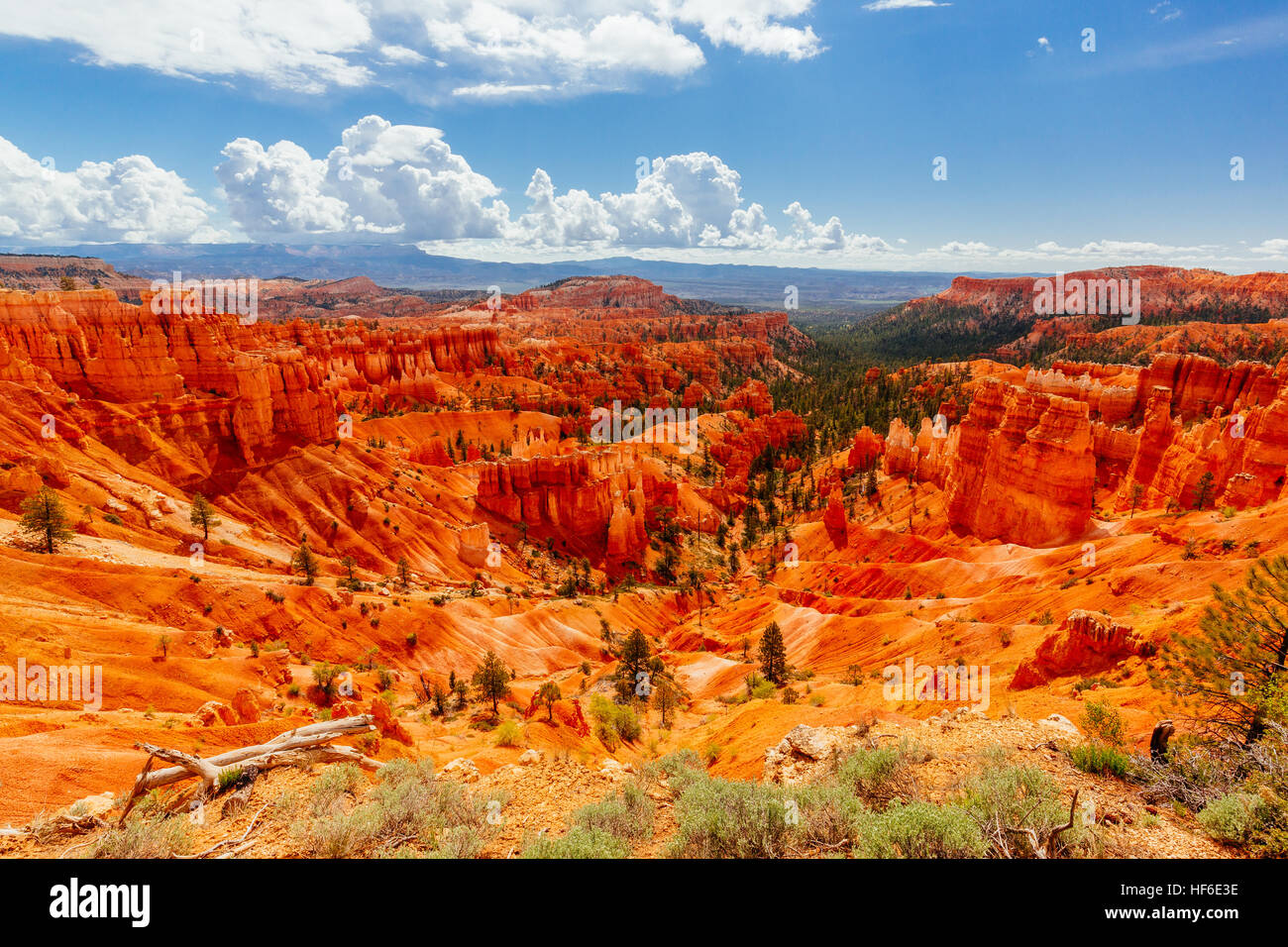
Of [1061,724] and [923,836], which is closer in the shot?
[923,836]

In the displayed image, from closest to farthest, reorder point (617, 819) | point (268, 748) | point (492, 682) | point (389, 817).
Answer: point (389, 817) → point (617, 819) → point (268, 748) → point (492, 682)

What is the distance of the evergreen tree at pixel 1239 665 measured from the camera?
877 centimetres

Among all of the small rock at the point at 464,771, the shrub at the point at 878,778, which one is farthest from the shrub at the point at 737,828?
the small rock at the point at 464,771

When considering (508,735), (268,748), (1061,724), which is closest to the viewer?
(268,748)

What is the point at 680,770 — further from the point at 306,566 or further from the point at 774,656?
the point at 306,566

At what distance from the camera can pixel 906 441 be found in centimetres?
5897

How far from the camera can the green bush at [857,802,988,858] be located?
5.79m

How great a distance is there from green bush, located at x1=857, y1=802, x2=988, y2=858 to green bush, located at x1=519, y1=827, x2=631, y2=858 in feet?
9.14

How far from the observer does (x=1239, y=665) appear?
368 inches

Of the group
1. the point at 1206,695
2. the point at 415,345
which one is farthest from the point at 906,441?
the point at 415,345

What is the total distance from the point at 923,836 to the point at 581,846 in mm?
3670

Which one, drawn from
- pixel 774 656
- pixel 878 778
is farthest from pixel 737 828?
pixel 774 656

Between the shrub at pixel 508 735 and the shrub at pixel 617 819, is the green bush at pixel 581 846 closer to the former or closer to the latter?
the shrub at pixel 617 819
